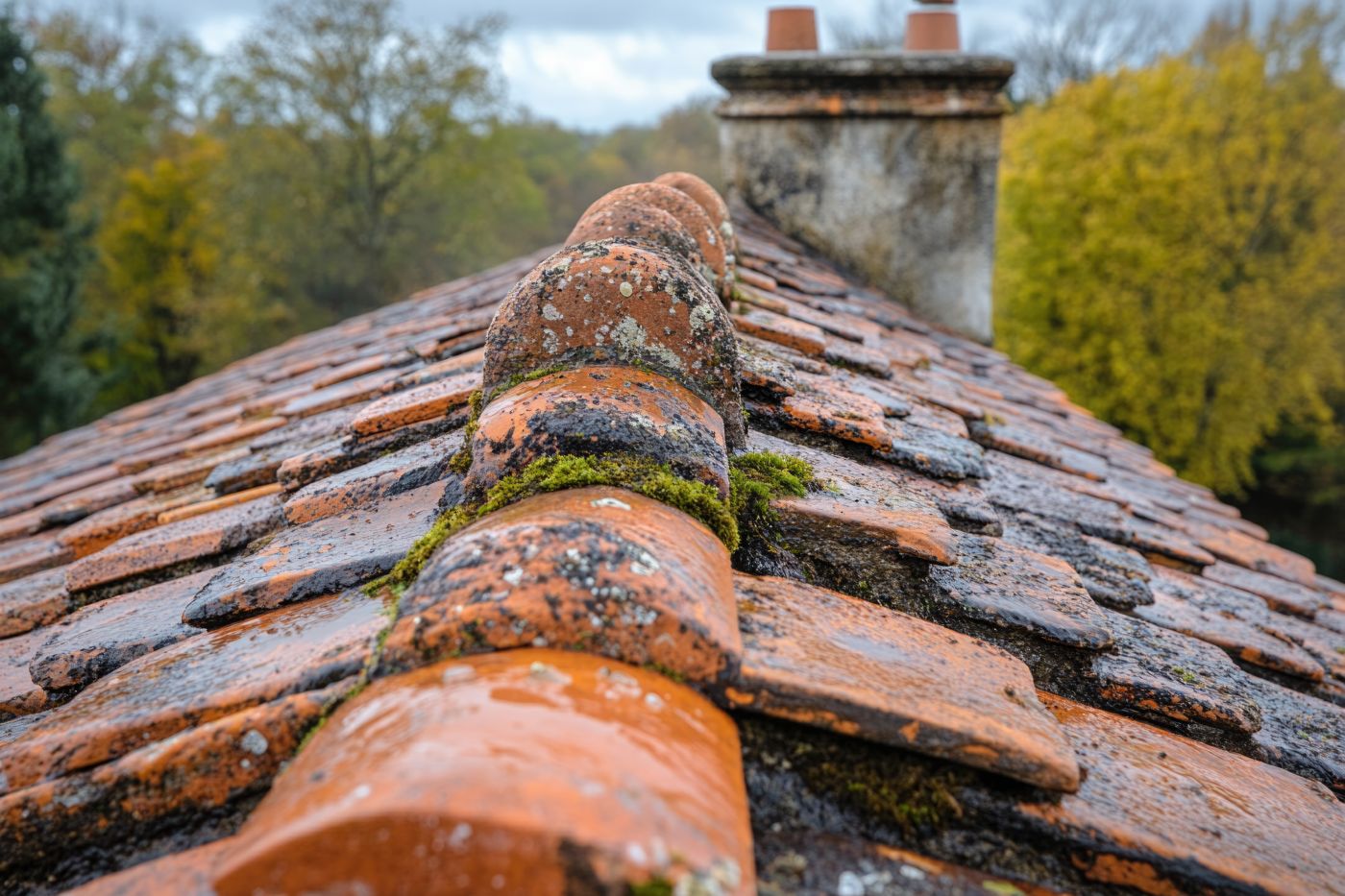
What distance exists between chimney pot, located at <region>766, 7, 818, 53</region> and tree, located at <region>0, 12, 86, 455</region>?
49.0 feet

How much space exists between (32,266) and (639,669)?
18608 millimetres

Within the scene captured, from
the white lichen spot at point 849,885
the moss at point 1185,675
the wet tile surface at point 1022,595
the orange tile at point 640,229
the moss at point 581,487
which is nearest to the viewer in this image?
the white lichen spot at point 849,885

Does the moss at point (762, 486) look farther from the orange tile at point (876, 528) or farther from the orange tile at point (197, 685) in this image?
the orange tile at point (197, 685)

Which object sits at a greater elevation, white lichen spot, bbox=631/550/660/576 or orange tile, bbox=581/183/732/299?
orange tile, bbox=581/183/732/299

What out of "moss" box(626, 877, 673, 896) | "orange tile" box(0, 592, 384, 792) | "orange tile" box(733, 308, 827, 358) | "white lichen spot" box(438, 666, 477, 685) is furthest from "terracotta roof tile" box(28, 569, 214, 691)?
"orange tile" box(733, 308, 827, 358)

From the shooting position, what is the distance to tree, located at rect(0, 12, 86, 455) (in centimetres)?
1438

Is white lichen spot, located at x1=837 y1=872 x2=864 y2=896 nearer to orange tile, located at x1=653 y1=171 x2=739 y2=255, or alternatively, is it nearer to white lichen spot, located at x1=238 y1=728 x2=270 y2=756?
white lichen spot, located at x1=238 y1=728 x2=270 y2=756

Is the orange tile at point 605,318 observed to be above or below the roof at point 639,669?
above

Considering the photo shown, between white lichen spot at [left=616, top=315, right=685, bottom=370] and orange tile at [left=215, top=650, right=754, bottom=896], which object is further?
white lichen spot at [left=616, top=315, right=685, bottom=370]

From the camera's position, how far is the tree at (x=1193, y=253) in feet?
52.1

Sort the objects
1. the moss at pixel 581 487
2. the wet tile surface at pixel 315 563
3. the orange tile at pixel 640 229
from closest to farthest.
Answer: the moss at pixel 581 487
the wet tile surface at pixel 315 563
the orange tile at pixel 640 229

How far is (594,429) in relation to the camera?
111 cm

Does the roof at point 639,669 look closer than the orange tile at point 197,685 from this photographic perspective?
Yes

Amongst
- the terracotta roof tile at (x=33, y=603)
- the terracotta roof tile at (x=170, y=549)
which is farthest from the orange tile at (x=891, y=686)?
the terracotta roof tile at (x=33, y=603)
